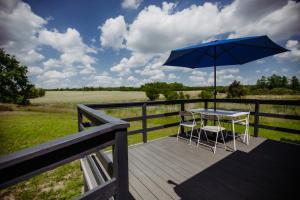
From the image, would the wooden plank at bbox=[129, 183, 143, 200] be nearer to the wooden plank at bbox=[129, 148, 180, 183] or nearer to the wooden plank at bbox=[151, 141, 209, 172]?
the wooden plank at bbox=[129, 148, 180, 183]

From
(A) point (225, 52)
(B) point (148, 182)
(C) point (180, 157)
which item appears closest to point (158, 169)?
(B) point (148, 182)

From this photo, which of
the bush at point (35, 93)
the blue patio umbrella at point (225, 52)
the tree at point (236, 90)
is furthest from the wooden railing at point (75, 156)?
the bush at point (35, 93)

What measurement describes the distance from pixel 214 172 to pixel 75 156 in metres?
2.48

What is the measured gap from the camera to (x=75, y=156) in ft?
2.86

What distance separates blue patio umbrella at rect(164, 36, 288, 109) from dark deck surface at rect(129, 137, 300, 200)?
2.19m

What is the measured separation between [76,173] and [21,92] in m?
31.1

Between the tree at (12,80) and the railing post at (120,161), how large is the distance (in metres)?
32.2

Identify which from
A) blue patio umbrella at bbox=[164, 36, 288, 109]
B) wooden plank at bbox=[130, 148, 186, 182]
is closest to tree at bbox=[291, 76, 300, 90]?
blue patio umbrella at bbox=[164, 36, 288, 109]

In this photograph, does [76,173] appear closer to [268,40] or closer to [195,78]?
[268,40]

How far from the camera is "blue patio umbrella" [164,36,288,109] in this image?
311cm

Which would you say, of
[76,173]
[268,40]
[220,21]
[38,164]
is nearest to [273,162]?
[268,40]

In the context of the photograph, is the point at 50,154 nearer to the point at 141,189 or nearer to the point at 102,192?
the point at 102,192

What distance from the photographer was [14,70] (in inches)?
1037

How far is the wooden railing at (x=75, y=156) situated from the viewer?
2.06 ft
